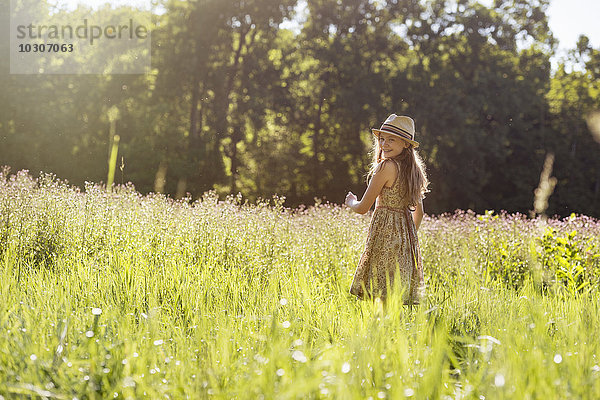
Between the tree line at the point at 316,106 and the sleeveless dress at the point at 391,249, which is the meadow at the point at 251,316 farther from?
the tree line at the point at 316,106

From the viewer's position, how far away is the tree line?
22.4m

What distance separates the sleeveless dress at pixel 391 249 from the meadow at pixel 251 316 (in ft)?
0.59

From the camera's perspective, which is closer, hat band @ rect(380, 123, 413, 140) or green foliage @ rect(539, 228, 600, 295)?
hat band @ rect(380, 123, 413, 140)

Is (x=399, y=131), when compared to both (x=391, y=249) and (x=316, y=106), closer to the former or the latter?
(x=391, y=249)

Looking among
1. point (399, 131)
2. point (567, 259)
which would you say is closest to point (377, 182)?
point (399, 131)

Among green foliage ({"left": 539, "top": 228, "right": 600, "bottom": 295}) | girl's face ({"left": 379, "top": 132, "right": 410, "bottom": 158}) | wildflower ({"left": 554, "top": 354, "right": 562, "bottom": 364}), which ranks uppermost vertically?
girl's face ({"left": 379, "top": 132, "right": 410, "bottom": 158})

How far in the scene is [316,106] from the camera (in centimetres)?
2572

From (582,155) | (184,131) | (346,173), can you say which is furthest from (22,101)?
(582,155)

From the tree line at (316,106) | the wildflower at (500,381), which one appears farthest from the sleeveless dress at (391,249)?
the tree line at (316,106)

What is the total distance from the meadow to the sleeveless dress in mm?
179

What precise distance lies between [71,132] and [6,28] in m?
4.54

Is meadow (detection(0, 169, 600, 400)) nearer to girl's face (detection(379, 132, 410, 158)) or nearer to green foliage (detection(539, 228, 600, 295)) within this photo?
green foliage (detection(539, 228, 600, 295))

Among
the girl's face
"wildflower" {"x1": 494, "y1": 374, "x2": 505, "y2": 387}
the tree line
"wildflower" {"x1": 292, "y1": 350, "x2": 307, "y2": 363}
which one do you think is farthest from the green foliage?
the tree line

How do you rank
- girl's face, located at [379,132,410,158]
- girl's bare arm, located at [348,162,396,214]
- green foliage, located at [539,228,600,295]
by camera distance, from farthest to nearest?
green foliage, located at [539,228,600,295]
girl's face, located at [379,132,410,158]
girl's bare arm, located at [348,162,396,214]
